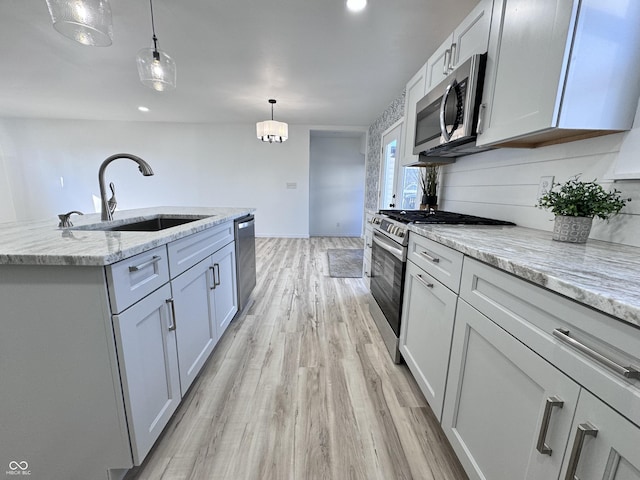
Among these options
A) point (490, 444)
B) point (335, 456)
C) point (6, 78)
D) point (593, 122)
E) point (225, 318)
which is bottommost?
point (335, 456)

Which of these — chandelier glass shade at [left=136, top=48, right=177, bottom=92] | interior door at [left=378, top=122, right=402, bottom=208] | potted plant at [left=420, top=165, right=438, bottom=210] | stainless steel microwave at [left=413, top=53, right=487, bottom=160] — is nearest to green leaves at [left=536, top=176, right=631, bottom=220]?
stainless steel microwave at [left=413, top=53, right=487, bottom=160]

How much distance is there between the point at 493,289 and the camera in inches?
32.3

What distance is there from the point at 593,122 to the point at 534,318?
823mm

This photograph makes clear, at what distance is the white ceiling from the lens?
205cm

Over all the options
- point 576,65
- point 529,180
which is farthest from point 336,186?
point 576,65

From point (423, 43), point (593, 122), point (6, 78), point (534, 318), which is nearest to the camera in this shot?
point (534, 318)

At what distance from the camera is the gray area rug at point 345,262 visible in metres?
3.49

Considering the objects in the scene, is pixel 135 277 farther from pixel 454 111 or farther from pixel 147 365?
pixel 454 111

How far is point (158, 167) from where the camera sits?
577 cm

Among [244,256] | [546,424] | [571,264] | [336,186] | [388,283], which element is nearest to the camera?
[546,424]

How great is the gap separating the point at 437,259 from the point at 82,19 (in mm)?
2145

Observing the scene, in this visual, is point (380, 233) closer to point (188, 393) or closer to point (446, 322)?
point (446, 322)

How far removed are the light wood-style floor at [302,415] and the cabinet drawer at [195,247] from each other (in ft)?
2.39

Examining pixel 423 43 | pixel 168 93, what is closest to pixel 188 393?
pixel 423 43
